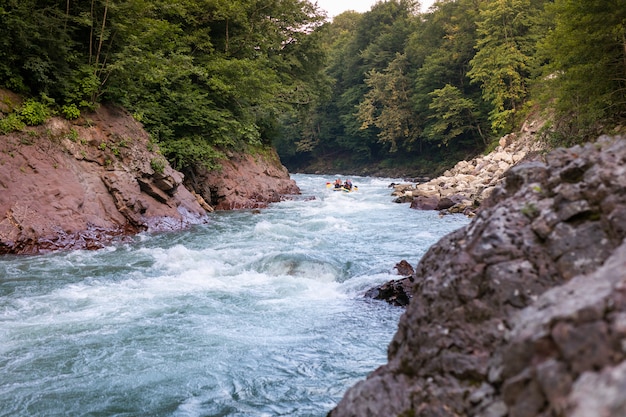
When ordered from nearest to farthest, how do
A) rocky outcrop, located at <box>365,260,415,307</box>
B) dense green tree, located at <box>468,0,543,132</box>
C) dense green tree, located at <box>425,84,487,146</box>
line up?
rocky outcrop, located at <box>365,260,415,307</box>
dense green tree, located at <box>468,0,543,132</box>
dense green tree, located at <box>425,84,487,146</box>

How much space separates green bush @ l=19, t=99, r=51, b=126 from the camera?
10969mm

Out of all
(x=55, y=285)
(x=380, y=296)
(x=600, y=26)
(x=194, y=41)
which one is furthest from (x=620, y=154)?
(x=194, y=41)

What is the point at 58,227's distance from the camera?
1017cm

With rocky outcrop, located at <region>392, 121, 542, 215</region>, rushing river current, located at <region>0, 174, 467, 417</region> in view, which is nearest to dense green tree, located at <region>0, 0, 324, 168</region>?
rushing river current, located at <region>0, 174, 467, 417</region>

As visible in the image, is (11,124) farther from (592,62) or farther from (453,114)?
(453,114)

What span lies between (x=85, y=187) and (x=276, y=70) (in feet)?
54.1

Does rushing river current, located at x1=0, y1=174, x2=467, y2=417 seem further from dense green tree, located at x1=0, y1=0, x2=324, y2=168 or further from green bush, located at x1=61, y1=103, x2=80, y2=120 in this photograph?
dense green tree, located at x1=0, y1=0, x2=324, y2=168

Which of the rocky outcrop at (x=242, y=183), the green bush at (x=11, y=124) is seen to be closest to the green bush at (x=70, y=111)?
the green bush at (x=11, y=124)

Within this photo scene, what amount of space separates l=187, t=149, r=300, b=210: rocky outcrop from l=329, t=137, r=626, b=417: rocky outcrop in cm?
1574

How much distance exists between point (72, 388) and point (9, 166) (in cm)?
778

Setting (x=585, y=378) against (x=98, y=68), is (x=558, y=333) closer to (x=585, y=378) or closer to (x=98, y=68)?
(x=585, y=378)

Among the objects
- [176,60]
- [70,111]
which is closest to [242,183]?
[176,60]

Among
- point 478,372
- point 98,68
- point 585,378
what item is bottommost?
point 478,372

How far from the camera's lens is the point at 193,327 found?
19.0 ft
